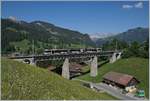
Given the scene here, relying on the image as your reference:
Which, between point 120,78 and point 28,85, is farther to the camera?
point 120,78

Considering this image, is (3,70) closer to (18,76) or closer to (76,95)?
(18,76)

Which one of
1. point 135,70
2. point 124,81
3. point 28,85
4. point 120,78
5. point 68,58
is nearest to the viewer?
point 28,85

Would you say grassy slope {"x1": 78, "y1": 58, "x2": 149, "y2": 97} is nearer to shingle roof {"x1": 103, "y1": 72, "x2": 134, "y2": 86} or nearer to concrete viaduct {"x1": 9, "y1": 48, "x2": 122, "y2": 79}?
shingle roof {"x1": 103, "y1": 72, "x2": 134, "y2": 86}

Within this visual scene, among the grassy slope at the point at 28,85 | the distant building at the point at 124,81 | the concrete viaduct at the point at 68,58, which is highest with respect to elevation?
the grassy slope at the point at 28,85

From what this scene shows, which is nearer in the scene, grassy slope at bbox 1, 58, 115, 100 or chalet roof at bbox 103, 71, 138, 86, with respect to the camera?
grassy slope at bbox 1, 58, 115, 100

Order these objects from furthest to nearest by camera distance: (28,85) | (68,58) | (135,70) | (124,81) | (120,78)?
(68,58), (135,70), (120,78), (124,81), (28,85)

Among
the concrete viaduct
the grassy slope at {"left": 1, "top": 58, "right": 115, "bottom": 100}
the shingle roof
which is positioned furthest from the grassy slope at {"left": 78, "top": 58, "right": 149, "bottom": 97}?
the grassy slope at {"left": 1, "top": 58, "right": 115, "bottom": 100}

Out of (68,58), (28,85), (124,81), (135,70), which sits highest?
(28,85)

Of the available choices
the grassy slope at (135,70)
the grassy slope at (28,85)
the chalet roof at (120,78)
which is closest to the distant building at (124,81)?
the chalet roof at (120,78)

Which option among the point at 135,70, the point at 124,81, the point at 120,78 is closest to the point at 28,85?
the point at 124,81

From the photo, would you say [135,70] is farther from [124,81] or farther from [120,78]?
[124,81]

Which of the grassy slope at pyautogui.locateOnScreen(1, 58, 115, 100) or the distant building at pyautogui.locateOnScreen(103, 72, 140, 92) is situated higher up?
the grassy slope at pyautogui.locateOnScreen(1, 58, 115, 100)

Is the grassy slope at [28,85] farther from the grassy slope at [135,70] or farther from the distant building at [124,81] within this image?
the grassy slope at [135,70]

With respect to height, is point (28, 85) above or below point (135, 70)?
above
